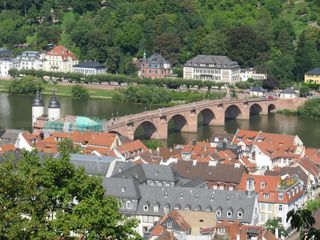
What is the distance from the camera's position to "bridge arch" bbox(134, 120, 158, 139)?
64.1 meters

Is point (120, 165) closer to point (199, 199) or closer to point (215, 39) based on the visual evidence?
Result: point (199, 199)

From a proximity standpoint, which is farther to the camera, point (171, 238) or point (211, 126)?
point (211, 126)

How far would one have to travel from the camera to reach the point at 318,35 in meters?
95.6

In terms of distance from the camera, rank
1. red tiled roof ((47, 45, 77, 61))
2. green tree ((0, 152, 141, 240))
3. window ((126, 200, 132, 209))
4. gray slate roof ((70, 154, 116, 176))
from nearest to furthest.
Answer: green tree ((0, 152, 141, 240))
window ((126, 200, 132, 209))
gray slate roof ((70, 154, 116, 176))
red tiled roof ((47, 45, 77, 61))

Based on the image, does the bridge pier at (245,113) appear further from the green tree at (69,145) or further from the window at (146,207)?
the window at (146,207)

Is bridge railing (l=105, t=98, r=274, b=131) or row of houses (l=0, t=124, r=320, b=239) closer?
row of houses (l=0, t=124, r=320, b=239)

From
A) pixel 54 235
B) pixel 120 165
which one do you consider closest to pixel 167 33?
pixel 120 165

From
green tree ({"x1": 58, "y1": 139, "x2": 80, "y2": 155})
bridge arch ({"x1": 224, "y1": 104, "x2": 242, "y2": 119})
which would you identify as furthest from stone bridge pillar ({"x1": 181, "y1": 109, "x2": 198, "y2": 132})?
green tree ({"x1": 58, "y1": 139, "x2": 80, "y2": 155})

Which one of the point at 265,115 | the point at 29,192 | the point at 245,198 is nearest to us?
the point at 29,192

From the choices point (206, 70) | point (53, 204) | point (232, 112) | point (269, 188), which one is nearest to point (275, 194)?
point (269, 188)

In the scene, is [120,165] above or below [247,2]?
below

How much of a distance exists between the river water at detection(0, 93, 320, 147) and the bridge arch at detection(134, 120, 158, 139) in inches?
53.5

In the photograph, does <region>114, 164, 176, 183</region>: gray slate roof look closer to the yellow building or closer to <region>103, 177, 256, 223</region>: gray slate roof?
<region>103, 177, 256, 223</region>: gray slate roof

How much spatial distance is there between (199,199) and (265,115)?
1672 inches
